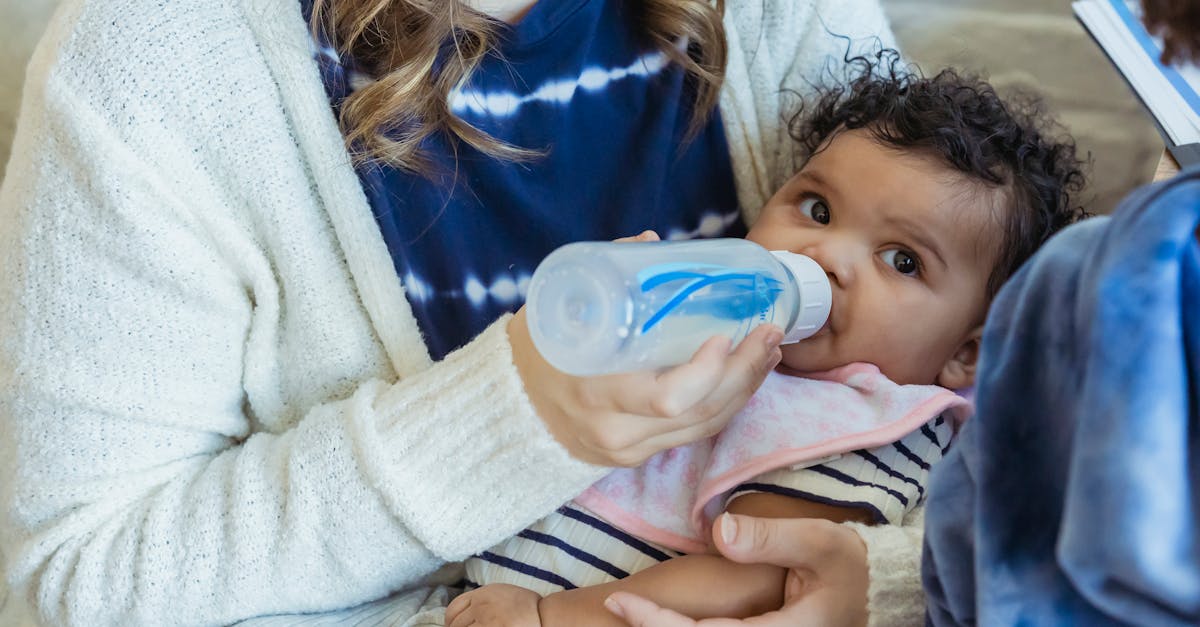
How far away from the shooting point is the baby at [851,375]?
2.66 ft

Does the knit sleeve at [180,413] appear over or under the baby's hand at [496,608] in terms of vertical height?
over

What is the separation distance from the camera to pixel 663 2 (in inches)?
39.8

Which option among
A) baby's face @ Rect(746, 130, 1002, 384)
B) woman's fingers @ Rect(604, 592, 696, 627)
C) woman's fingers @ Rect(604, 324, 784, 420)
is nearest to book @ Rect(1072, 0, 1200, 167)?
baby's face @ Rect(746, 130, 1002, 384)

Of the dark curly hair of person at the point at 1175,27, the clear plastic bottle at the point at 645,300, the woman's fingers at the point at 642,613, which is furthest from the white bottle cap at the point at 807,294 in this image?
the dark curly hair of person at the point at 1175,27

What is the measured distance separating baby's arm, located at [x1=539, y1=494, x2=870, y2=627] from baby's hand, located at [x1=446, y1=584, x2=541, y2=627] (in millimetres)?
15

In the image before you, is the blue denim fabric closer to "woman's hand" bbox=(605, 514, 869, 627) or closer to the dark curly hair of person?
"woman's hand" bbox=(605, 514, 869, 627)

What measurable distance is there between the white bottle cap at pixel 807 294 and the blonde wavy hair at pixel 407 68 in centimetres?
27

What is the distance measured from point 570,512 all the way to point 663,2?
0.50 m

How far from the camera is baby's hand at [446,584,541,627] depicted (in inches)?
31.6

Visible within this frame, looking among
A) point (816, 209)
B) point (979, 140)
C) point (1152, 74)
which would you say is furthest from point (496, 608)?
point (1152, 74)

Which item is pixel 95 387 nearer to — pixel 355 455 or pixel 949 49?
pixel 355 455

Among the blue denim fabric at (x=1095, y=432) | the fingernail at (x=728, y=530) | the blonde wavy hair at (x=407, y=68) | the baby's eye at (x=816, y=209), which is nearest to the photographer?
the blue denim fabric at (x=1095, y=432)

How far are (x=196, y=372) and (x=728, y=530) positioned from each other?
1.52 ft

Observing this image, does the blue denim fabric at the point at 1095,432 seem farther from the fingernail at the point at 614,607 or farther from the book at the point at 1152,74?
the book at the point at 1152,74
